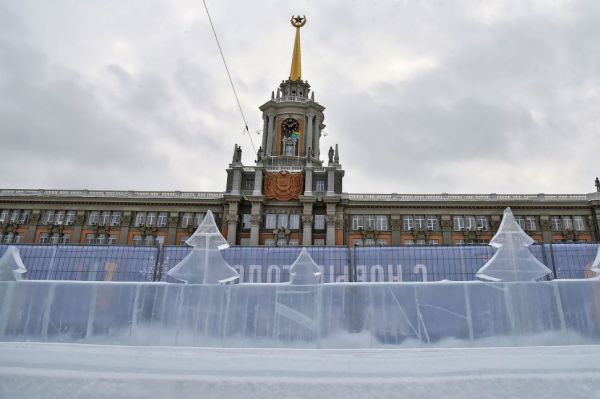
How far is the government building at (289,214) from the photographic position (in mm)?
53062

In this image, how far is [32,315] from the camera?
11.9m

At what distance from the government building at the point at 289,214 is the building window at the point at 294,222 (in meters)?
0.13

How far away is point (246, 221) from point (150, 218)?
1317 cm

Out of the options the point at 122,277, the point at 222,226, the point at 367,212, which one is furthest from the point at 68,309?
the point at 367,212

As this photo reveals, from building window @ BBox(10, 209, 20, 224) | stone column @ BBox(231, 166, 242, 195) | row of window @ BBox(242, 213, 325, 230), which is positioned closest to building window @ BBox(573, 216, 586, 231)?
row of window @ BBox(242, 213, 325, 230)

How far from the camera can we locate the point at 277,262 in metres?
32.1

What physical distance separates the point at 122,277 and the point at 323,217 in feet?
94.2

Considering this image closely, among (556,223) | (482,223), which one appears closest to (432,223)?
(482,223)

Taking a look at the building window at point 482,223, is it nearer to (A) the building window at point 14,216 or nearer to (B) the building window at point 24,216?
(B) the building window at point 24,216

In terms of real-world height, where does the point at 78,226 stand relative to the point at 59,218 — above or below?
below

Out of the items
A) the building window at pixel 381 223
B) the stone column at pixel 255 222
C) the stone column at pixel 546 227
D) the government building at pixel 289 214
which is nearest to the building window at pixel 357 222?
the government building at pixel 289 214

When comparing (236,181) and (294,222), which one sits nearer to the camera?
(294,222)

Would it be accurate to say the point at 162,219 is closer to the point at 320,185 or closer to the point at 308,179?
the point at 308,179

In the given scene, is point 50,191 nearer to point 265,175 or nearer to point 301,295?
point 265,175
